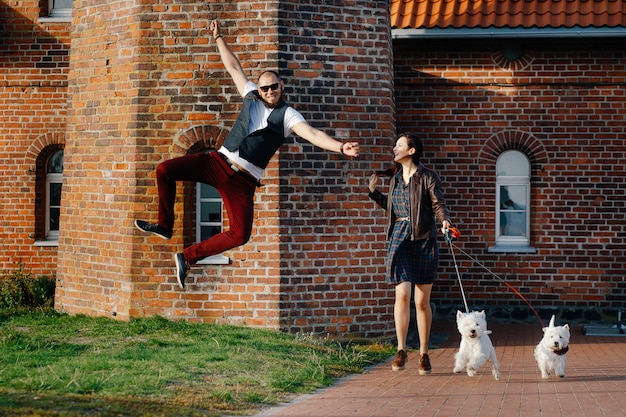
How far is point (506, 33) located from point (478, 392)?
284 inches

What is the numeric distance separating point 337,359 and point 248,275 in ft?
6.44

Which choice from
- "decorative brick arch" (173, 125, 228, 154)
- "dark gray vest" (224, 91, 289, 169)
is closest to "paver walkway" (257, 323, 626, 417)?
"dark gray vest" (224, 91, 289, 169)

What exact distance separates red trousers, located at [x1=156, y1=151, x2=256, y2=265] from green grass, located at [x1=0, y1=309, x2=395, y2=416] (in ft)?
4.29

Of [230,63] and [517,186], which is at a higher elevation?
[230,63]

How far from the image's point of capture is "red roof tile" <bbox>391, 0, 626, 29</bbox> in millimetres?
14164

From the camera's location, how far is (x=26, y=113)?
15523 mm

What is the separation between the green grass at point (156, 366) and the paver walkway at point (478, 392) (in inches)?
13.7

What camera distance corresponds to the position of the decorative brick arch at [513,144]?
47.9 ft

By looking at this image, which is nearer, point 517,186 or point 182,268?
point 182,268

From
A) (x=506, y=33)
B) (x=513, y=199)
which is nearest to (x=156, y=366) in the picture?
(x=513, y=199)

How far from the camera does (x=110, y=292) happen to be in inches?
482

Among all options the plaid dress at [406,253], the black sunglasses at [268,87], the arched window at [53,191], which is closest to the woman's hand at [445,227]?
the plaid dress at [406,253]

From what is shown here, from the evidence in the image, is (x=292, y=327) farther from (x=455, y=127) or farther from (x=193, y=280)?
(x=455, y=127)

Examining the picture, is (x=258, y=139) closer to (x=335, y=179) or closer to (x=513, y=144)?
(x=335, y=179)
